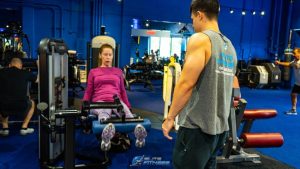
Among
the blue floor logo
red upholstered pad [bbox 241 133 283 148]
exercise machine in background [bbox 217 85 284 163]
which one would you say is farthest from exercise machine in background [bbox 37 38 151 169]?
red upholstered pad [bbox 241 133 283 148]

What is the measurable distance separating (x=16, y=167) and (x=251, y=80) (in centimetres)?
384

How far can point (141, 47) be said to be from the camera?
11.1 meters

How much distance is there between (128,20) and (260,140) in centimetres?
854

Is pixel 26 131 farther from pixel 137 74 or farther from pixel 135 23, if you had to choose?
pixel 135 23

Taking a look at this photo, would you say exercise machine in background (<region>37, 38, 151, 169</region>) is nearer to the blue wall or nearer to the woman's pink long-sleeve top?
the woman's pink long-sleeve top

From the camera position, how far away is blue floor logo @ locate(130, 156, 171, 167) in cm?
312

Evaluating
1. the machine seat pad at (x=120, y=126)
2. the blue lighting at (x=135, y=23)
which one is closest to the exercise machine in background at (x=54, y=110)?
the machine seat pad at (x=120, y=126)

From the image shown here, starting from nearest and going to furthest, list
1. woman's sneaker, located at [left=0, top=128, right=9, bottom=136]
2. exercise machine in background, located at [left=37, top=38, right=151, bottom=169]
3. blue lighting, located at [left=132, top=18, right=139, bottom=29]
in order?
exercise machine in background, located at [left=37, top=38, right=151, bottom=169] < woman's sneaker, located at [left=0, top=128, right=9, bottom=136] < blue lighting, located at [left=132, top=18, right=139, bottom=29]

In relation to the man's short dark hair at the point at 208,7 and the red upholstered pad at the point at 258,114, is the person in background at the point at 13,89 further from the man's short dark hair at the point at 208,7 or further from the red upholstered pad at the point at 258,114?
the man's short dark hair at the point at 208,7

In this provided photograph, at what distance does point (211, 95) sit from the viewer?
1501mm

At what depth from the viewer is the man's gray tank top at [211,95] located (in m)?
1.49

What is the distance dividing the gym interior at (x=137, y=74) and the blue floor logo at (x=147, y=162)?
0.04ft

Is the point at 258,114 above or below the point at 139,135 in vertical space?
above

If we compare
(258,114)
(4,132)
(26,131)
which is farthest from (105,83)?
(258,114)
